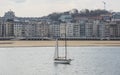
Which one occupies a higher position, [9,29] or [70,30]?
[9,29]

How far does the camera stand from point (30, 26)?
19912 centimetres

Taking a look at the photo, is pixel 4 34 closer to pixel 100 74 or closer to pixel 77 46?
pixel 77 46

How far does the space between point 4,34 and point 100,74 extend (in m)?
125

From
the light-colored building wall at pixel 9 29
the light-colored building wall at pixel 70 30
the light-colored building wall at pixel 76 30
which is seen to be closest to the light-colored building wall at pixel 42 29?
the light-colored building wall at pixel 70 30

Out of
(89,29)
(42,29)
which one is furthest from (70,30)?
(42,29)

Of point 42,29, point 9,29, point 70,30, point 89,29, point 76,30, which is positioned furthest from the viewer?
point 76,30

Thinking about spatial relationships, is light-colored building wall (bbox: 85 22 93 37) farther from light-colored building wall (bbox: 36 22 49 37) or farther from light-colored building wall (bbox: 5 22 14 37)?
light-colored building wall (bbox: 5 22 14 37)

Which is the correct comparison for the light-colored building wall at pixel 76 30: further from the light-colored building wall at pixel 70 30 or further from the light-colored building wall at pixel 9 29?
the light-colored building wall at pixel 9 29

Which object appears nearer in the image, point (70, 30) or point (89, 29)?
point (89, 29)

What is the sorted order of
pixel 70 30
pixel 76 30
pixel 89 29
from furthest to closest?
→ pixel 76 30 < pixel 70 30 < pixel 89 29

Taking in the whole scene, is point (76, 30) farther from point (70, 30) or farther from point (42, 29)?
point (42, 29)

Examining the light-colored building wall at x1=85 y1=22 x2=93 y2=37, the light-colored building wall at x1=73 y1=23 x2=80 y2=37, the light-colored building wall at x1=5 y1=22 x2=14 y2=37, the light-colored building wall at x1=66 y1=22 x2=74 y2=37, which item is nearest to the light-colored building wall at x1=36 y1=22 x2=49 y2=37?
the light-colored building wall at x1=66 y1=22 x2=74 y2=37

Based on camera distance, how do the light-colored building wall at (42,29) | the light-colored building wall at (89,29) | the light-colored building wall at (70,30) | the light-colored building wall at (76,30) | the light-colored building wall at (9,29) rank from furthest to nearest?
the light-colored building wall at (76,30) < the light-colored building wall at (42,29) < the light-colored building wall at (89,29) < the light-colored building wall at (70,30) < the light-colored building wall at (9,29)

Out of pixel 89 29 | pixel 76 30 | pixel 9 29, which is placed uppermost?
pixel 9 29
